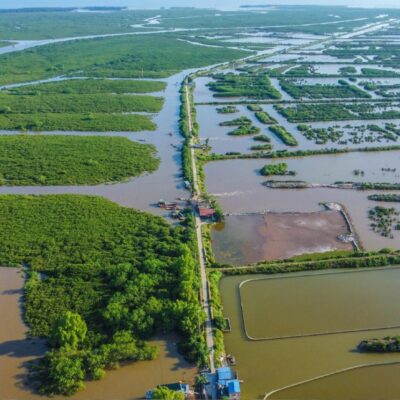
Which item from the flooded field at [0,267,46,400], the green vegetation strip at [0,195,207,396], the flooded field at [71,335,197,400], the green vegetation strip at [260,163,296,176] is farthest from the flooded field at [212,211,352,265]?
the flooded field at [0,267,46,400]

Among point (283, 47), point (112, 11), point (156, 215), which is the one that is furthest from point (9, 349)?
point (112, 11)

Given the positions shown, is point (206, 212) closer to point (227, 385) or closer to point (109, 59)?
point (227, 385)

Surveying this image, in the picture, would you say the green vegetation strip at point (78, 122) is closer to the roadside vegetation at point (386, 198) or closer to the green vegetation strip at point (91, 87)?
the green vegetation strip at point (91, 87)

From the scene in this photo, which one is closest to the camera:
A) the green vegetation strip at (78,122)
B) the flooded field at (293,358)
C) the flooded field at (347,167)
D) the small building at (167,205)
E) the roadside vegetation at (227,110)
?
the flooded field at (293,358)

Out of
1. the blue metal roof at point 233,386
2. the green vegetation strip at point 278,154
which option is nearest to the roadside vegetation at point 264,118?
the green vegetation strip at point 278,154

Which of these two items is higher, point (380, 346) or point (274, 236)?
point (274, 236)

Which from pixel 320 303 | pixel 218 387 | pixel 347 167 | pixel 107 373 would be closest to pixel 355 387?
pixel 320 303
